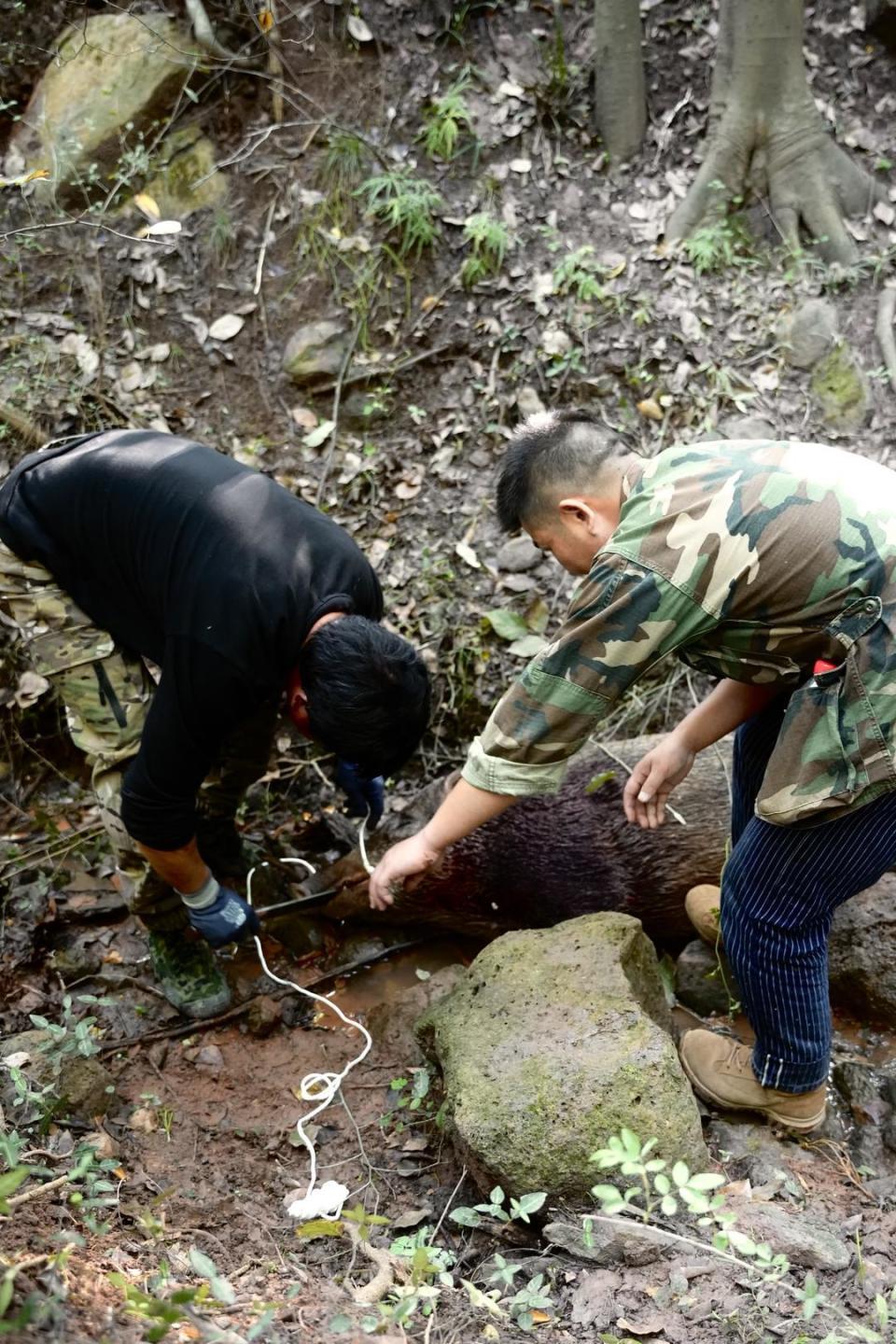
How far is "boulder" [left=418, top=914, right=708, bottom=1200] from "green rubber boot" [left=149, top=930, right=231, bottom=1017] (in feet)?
3.21

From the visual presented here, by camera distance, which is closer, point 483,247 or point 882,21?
point 483,247

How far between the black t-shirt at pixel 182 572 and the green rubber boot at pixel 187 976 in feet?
2.49

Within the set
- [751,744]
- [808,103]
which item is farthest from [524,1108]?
[808,103]

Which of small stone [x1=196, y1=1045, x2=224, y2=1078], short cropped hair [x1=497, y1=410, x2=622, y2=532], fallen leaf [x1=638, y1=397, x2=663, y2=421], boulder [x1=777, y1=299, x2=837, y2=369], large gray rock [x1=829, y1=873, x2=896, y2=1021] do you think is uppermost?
short cropped hair [x1=497, y1=410, x2=622, y2=532]

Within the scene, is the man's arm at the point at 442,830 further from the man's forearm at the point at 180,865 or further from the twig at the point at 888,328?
the twig at the point at 888,328

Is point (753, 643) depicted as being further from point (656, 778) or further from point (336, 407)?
point (336, 407)

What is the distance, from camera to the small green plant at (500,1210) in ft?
6.99

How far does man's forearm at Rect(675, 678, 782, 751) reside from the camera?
258 centimetres

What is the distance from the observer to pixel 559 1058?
96.1 inches

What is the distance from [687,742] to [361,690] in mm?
893

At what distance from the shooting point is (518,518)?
7.89 ft

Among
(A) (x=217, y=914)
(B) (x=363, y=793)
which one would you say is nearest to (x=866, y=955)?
(B) (x=363, y=793)

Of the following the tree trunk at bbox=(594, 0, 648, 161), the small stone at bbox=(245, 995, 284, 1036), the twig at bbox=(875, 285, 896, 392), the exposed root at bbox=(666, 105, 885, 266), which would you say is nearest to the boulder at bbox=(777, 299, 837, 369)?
the twig at bbox=(875, 285, 896, 392)

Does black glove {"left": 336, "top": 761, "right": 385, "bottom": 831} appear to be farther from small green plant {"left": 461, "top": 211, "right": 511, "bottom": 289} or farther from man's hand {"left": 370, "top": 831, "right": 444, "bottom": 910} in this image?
small green plant {"left": 461, "top": 211, "right": 511, "bottom": 289}
